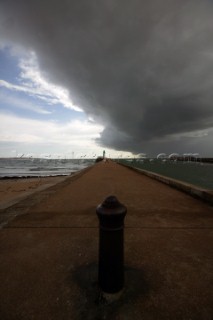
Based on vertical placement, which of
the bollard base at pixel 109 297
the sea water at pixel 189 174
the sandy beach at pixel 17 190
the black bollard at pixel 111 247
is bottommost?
the sea water at pixel 189 174

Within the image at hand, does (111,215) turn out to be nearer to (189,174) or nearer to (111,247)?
(111,247)

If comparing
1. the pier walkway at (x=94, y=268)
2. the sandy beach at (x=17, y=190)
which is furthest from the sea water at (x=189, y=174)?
the pier walkway at (x=94, y=268)

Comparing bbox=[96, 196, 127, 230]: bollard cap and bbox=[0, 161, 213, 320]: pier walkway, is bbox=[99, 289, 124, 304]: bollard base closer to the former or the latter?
bbox=[0, 161, 213, 320]: pier walkway

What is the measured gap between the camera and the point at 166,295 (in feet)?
6.63

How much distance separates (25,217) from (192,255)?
345 centimetres

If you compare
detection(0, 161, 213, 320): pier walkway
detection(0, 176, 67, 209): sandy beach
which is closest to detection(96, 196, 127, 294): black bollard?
detection(0, 161, 213, 320): pier walkway

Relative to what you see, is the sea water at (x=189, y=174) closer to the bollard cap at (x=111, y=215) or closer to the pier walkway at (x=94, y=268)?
the pier walkway at (x=94, y=268)

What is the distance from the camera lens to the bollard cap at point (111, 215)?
197 cm

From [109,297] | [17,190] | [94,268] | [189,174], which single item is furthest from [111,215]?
[189,174]

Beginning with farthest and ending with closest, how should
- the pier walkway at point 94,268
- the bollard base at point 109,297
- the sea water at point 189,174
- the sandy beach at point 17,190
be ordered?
1. the sea water at point 189,174
2. the sandy beach at point 17,190
3. the bollard base at point 109,297
4. the pier walkway at point 94,268

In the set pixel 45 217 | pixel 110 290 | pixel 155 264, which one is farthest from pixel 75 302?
pixel 45 217

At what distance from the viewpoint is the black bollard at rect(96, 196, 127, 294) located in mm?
2002

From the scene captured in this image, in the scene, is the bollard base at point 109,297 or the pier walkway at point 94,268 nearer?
the pier walkway at point 94,268

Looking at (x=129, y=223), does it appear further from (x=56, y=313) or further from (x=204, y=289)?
(x=56, y=313)
